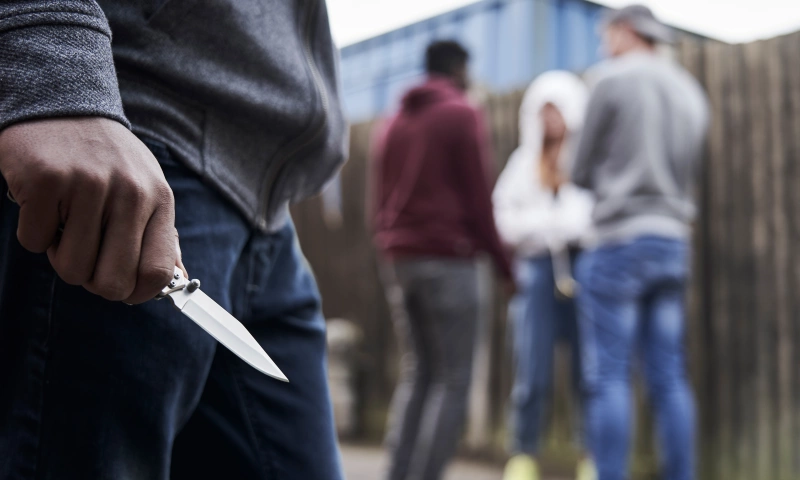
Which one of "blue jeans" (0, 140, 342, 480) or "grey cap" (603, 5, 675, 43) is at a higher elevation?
"grey cap" (603, 5, 675, 43)

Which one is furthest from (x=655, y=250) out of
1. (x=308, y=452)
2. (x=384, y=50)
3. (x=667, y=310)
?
(x=384, y=50)

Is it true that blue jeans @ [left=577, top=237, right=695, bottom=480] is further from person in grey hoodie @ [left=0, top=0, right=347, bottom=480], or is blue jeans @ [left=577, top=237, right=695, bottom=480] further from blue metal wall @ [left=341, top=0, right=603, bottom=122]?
blue metal wall @ [left=341, top=0, right=603, bottom=122]

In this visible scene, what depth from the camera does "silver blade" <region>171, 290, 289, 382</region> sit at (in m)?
0.98

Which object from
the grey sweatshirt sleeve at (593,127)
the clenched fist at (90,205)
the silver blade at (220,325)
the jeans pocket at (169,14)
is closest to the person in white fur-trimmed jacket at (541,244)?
the grey sweatshirt sleeve at (593,127)

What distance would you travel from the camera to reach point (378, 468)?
5668mm

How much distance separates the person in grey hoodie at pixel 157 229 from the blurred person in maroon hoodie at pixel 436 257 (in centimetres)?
224

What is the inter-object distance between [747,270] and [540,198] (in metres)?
1.13

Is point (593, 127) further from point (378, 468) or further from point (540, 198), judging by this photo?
point (378, 468)

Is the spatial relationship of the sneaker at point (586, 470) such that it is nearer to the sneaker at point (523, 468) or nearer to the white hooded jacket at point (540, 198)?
the sneaker at point (523, 468)

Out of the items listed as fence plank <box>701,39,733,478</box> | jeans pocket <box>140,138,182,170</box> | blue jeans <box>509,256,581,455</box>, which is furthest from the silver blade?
fence plank <box>701,39,733,478</box>

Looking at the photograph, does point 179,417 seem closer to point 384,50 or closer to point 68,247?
point 68,247

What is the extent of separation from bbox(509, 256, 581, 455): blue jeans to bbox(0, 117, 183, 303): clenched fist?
3.68 metres

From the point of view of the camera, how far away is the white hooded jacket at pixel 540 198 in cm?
448

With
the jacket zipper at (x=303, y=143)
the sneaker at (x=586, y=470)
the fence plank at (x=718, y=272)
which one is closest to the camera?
the jacket zipper at (x=303, y=143)
